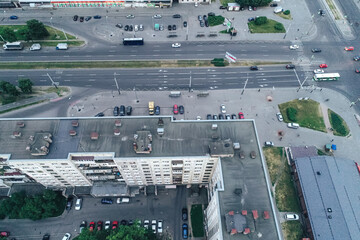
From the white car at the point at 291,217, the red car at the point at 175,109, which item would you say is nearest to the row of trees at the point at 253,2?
the red car at the point at 175,109

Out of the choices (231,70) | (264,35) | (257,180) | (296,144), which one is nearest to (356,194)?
(296,144)

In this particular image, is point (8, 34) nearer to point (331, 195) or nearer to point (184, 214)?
point (184, 214)

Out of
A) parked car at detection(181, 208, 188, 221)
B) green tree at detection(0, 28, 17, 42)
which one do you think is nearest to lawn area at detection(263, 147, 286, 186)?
parked car at detection(181, 208, 188, 221)

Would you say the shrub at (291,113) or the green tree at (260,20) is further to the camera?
the green tree at (260,20)

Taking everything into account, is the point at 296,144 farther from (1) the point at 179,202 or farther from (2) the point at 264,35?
(2) the point at 264,35

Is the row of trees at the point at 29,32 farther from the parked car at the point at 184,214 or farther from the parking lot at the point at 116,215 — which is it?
the parked car at the point at 184,214
